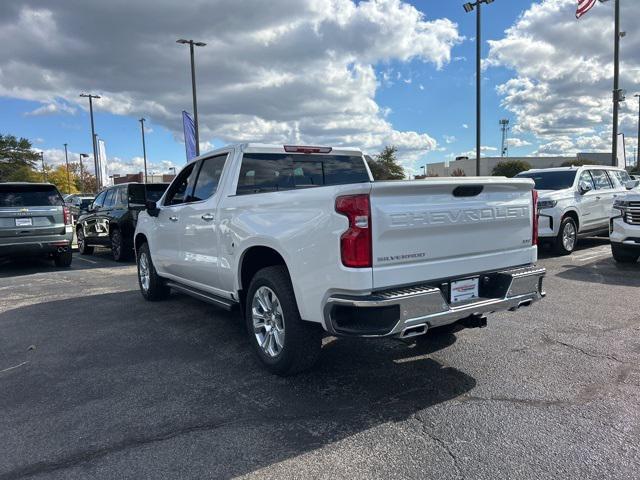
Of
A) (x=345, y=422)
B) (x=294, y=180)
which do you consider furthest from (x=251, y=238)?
(x=345, y=422)

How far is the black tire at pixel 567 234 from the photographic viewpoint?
34.0 feet

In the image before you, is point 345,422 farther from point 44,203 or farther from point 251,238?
point 44,203

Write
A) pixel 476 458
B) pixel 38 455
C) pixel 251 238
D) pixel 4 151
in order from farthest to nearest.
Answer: pixel 4 151 < pixel 251 238 < pixel 38 455 < pixel 476 458

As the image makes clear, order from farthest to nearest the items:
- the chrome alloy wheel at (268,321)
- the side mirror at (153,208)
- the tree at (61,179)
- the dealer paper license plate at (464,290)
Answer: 1. the tree at (61,179)
2. the side mirror at (153,208)
3. the chrome alloy wheel at (268,321)
4. the dealer paper license plate at (464,290)

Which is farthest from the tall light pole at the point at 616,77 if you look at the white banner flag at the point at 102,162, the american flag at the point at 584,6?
the white banner flag at the point at 102,162

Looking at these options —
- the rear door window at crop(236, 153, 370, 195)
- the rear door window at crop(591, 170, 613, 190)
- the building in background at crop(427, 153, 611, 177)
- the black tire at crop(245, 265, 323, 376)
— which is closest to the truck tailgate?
the black tire at crop(245, 265, 323, 376)

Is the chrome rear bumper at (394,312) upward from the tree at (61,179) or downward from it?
downward

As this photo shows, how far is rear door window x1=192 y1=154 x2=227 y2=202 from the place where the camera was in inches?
203

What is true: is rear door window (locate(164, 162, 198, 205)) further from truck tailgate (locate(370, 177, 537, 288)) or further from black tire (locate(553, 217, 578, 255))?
black tire (locate(553, 217, 578, 255))

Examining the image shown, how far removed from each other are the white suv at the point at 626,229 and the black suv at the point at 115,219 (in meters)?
8.85

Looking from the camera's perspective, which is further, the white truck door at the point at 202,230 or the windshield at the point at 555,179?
the windshield at the point at 555,179

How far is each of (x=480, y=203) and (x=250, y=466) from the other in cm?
247

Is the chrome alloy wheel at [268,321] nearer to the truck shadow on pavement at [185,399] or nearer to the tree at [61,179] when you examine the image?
the truck shadow on pavement at [185,399]

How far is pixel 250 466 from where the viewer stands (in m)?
2.82
